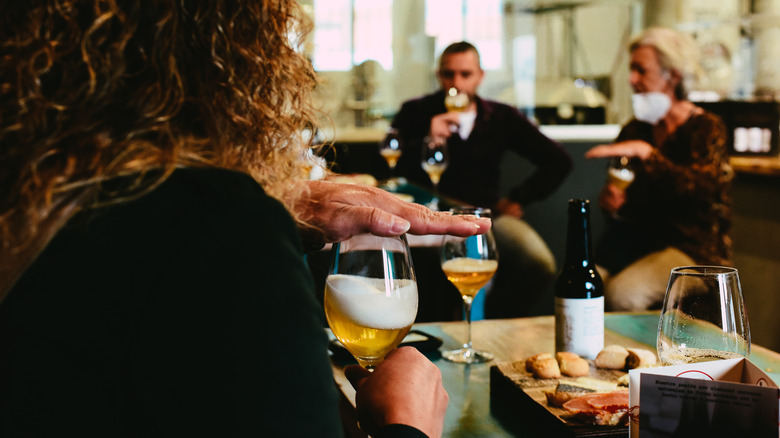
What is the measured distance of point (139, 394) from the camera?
0.47 m

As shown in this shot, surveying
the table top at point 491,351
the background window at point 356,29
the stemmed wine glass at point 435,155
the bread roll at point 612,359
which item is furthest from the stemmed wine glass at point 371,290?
the background window at point 356,29

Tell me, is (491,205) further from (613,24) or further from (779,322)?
(613,24)

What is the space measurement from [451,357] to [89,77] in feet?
2.37

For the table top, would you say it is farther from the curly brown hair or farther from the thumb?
the curly brown hair

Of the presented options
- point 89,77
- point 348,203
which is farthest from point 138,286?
point 348,203

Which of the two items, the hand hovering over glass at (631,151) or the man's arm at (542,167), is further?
the man's arm at (542,167)

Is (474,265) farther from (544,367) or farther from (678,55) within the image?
(678,55)

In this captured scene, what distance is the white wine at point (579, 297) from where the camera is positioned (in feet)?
3.31

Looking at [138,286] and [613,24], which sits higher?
[613,24]

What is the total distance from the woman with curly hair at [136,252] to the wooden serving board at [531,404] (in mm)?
350

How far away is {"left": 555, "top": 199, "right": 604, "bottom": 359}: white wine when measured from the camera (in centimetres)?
101

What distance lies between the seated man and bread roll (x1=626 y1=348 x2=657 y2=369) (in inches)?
84.9

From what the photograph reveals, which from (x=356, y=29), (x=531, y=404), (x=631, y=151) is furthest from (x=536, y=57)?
(x=531, y=404)

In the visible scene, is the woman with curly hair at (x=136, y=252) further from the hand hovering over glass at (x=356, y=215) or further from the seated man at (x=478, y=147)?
the seated man at (x=478, y=147)
